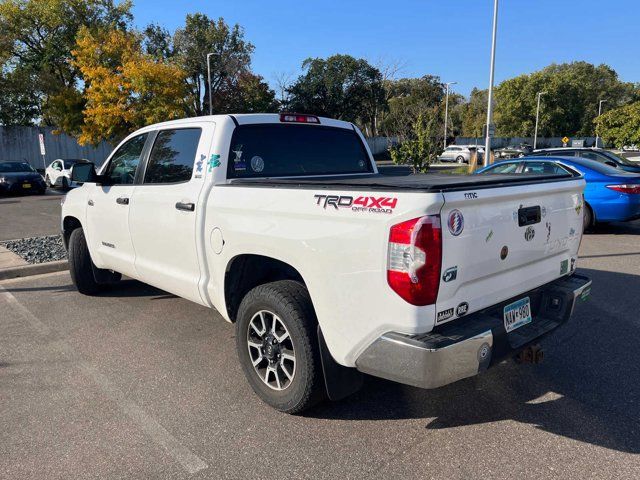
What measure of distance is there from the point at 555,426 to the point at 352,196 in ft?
6.37

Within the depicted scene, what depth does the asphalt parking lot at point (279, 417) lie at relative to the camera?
9.04 ft

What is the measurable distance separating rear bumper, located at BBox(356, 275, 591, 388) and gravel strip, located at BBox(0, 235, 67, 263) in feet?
21.9

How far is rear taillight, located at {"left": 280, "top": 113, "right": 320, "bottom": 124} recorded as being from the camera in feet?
14.2

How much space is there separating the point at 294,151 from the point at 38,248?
245 inches

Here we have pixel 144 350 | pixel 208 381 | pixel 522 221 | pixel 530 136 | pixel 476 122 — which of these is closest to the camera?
pixel 522 221

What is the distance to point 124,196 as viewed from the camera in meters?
4.72

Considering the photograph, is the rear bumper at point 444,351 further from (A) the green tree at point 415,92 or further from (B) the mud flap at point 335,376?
(A) the green tree at point 415,92

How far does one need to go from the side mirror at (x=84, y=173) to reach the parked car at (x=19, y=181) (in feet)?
55.2

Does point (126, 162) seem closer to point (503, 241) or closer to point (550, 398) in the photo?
point (503, 241)

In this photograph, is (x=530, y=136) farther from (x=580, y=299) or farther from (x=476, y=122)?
(x=580, y=299)

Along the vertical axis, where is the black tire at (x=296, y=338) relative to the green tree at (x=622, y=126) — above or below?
below

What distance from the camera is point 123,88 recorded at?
28312 millimetres

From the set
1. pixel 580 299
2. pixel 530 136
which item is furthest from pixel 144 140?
pixel 530 136

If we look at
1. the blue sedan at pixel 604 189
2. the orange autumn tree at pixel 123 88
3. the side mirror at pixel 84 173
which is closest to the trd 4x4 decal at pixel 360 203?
the side mirror at pixel 84 173
